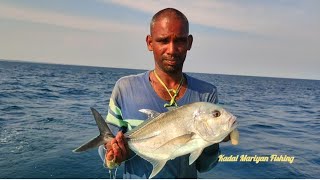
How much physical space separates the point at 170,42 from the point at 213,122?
879mm

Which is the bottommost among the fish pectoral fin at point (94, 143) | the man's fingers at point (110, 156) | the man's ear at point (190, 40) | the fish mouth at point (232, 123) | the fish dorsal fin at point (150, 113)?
the man's fingers at point (110, 156)

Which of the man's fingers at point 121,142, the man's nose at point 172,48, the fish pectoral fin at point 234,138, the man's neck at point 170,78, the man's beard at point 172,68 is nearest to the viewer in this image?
the fish pectoral fin at point 234,138

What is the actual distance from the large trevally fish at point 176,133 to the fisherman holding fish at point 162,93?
0.05 metres

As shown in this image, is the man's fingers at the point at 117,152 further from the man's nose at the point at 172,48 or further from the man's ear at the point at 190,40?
the man's ear at the point at 190,40

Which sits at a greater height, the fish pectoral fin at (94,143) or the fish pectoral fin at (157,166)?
the fish pectoral fin at (94,143)

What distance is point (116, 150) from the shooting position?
3455 mm

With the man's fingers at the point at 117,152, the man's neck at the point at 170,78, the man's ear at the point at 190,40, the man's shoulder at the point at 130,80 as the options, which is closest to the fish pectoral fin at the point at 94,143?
the man's fingers at the point at 117,152

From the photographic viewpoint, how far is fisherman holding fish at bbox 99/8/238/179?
3.65 m

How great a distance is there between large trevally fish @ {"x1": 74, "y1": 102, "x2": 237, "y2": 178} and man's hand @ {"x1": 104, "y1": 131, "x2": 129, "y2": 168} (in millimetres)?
112

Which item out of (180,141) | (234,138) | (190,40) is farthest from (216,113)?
(190,40)

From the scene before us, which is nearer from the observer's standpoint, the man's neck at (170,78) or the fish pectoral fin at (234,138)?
the fish pectoral fin at (234,138)

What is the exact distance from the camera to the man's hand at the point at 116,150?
134 inches

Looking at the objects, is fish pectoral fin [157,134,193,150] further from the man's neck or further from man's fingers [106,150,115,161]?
the man's neck

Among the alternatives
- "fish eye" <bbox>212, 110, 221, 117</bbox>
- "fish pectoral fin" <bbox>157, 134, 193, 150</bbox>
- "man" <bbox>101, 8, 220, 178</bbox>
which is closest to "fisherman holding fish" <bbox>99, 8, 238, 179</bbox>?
"man" <bbox>101, 8, 220, 178</bbox>
